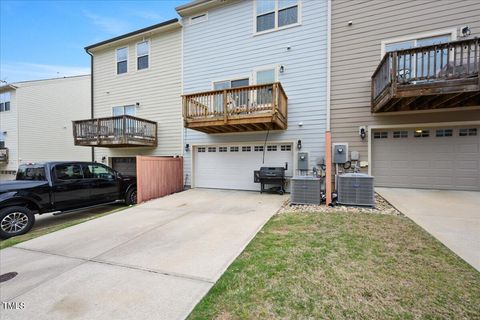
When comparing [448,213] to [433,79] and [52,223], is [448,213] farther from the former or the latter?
[52,223]

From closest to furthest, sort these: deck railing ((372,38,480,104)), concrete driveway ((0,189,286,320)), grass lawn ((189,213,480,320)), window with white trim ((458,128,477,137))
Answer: grass lawn ((189,213,480,320)) → concrete driveway ((0,189,286,320)) → deck railing ((372,38,480,104)) → window with white trim ((458,128,477,137))

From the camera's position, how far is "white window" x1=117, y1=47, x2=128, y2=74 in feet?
37.3

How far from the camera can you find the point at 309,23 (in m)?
7.94

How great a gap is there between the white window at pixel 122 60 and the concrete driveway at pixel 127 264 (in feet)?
29.0

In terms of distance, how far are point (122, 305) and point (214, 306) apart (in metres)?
0.98

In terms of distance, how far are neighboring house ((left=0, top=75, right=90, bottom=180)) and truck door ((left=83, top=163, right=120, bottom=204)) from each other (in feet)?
28.6

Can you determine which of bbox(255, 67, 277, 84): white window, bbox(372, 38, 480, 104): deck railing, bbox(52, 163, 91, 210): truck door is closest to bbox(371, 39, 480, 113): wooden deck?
bbox(372, 38, 480, 104): deck railing

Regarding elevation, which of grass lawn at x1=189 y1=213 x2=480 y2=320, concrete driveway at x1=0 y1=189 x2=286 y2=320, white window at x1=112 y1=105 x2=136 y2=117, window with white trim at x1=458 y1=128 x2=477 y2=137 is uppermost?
white window at x1=112 y1=105 x2=136 y2=117

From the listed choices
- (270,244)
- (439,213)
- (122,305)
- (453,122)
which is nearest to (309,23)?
(453,122)

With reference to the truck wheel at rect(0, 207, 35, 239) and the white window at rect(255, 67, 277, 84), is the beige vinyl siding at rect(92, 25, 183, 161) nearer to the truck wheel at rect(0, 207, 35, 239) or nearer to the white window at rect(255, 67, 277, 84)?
the white window at rect(255, 67, 277, 84)

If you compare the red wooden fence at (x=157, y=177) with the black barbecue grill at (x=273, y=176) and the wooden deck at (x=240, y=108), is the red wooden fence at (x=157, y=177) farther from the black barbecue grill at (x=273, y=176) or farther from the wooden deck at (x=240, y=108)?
the black barbecue grill at (x=273, y=176)

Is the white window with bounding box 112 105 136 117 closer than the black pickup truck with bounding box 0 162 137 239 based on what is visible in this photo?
No

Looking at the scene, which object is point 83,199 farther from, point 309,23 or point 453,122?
point 453,122

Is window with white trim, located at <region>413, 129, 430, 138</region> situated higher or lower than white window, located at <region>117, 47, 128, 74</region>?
lower
